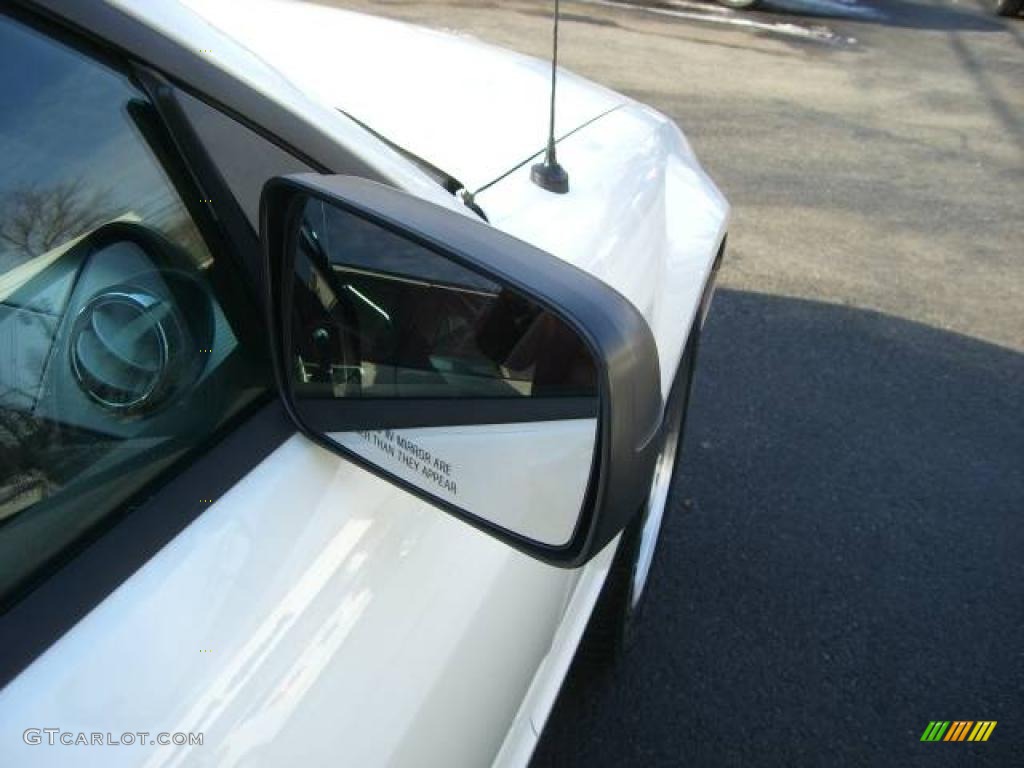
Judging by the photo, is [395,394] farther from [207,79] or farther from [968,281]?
[968,281]

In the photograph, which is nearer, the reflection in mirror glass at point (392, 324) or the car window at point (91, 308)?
the car window at point (91, 308)

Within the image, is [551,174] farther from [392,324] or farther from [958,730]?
[958,730]

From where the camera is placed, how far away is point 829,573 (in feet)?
9.35

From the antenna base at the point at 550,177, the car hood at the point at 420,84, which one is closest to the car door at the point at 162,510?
the car hood at the point at 420,84

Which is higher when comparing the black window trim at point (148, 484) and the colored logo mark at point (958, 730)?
the black window trim at point (148, 484)

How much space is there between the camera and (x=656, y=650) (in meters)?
2.59

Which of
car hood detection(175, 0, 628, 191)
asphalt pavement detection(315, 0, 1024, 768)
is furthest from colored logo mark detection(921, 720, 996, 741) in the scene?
car hood detection(175, 0, 628, 191)

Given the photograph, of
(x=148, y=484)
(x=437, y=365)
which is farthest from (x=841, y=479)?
(x=148, y=484)

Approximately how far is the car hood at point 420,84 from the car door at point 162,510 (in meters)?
0.64

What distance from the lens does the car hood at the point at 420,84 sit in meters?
1.82

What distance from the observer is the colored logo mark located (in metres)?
2.38

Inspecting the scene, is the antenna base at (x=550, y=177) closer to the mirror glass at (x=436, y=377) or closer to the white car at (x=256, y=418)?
the white car at (x=256, y=418)

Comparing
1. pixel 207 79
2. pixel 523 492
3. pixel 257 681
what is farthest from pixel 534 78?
pixel 257 681

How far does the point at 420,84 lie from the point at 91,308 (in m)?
1.22
